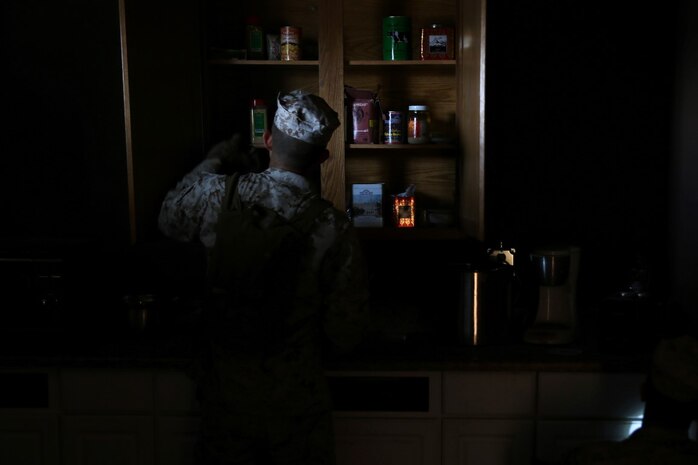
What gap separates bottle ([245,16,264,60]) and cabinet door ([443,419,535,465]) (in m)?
1.53

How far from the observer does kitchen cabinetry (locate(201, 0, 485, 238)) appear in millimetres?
2693

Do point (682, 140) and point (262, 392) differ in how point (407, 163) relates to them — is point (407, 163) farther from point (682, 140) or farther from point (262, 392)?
point (262, 392)

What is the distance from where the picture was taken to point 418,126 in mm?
2723

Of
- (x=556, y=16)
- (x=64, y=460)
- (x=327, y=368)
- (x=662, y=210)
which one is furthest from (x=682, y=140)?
(x=64, y=460)

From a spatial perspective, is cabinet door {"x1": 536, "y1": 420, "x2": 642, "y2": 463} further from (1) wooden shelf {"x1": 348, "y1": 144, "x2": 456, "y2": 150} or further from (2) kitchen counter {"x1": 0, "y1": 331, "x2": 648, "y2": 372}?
(1) wooden shelf {"x1": 348, "y1": 144, "x2": 456, "y2": 150}

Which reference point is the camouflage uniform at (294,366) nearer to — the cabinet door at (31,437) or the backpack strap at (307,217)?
the backpack strap at (307,217)

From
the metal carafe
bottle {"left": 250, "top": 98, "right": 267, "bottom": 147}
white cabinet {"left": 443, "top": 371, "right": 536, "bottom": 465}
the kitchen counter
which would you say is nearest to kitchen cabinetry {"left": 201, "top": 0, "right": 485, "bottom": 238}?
bottle {"left": 250, "top": 98, "right": 267, "bottom": 147}

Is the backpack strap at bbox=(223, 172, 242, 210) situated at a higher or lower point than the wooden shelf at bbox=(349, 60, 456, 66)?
lower

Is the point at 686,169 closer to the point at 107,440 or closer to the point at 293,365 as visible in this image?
the point at 293,365

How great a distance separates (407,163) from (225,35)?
89 cm

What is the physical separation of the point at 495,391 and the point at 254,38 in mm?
1573

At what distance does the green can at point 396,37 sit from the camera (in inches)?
106

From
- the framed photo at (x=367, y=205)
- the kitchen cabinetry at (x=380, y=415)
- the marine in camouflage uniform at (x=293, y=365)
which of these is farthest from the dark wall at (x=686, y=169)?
the marine in camouflage uniform at (x=293, y=365)

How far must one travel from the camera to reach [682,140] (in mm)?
2461
